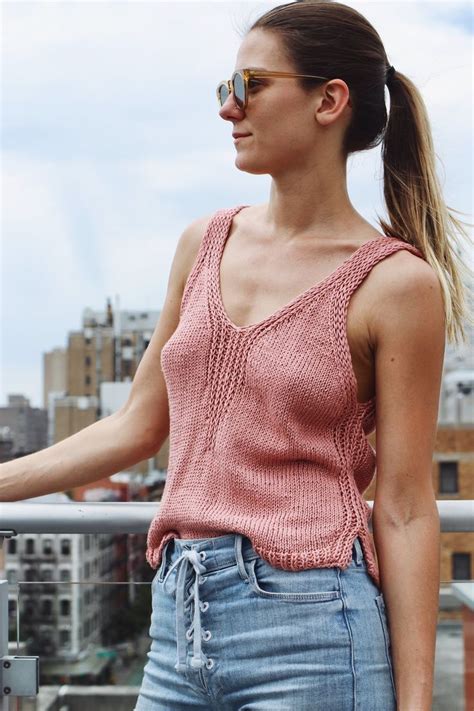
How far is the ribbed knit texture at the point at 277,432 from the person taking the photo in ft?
3.66

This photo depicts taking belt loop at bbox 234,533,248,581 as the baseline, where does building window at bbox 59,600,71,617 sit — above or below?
below

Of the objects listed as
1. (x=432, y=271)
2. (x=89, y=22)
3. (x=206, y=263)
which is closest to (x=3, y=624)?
(x=206, y=263)

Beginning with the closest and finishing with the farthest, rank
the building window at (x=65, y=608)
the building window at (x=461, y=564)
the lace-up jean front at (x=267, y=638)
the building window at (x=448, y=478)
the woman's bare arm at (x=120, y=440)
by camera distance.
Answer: the lace-up jean front at (x=267, y=638), the woman's bare arm at (x=120, y=440), the building window at (x=65, y=608), the building window at (x=448, y=478), the building window at (x=461, y=564)

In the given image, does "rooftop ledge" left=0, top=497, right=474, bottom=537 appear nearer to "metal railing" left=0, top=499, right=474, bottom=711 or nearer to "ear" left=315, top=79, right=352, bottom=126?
"metal railing" left=0, top=499, right=474, bottom=711

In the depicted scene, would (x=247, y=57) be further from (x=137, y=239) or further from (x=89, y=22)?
(x=89, y=22)

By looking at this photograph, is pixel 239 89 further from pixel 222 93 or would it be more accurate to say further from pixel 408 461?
pixel 408 461

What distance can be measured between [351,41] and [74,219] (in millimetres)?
74051

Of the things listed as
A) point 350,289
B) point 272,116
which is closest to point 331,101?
point 272,116

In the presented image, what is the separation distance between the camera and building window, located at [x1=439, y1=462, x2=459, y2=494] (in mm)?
43719

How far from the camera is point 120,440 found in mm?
1338

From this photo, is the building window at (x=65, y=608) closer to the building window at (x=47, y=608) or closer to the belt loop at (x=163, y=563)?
the building window at (x=47, y=608)

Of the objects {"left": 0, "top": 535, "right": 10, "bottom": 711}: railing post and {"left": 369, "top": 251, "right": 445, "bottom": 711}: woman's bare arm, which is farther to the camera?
{"left": 0, "top": 535, "right": 10, "bottom": 711}: railing post

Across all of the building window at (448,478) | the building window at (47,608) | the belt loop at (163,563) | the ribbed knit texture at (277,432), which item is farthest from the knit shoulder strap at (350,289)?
the building window at (448,478)

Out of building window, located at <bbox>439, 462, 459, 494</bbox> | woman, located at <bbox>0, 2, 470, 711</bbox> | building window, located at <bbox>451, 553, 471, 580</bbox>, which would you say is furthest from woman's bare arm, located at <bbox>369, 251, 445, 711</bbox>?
building window, located at <bbox>451, 553, 471, 580</bbox>
